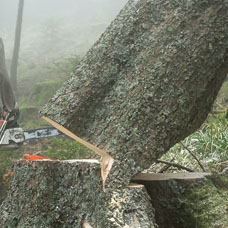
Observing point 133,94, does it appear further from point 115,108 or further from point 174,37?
point 174,37

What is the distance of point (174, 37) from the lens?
2410 mm

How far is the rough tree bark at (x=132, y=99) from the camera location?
2.30 metres

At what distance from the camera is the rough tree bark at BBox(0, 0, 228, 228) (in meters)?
2.30

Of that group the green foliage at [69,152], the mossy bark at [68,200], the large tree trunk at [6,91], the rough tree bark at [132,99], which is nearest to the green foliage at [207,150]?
the green foliage at [69,152]

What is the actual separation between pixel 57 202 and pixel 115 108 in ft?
2.58

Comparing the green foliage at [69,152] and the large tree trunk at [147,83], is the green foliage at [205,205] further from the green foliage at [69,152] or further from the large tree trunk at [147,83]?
the green foliage at [69,152]

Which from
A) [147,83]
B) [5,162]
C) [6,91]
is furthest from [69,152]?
[147,83]

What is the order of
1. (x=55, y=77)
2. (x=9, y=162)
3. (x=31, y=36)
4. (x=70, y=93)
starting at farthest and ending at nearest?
(x=31, y=36) → (x=55, y=77) → (x=9, y=162) → (x=70, y=93)

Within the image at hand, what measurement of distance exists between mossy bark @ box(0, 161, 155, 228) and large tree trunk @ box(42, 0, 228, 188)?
0.48 feet

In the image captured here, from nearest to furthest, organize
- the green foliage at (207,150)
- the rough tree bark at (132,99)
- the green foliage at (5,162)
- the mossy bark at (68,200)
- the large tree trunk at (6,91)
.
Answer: the mossy bark at (68,200) → the rough tree bark at (132,99) → the green foliage at (207,150) → the green foliage at (5,162) → the large tree trunk at (6,91)

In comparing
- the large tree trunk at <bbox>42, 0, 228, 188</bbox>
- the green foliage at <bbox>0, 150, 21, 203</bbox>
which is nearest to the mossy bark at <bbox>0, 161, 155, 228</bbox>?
the large tree trunk at <bbox>42, 0, 228, 188</bbox>

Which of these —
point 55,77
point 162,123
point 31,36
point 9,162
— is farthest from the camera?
point 31,36

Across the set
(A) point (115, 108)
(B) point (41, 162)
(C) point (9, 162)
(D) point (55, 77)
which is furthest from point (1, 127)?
(D) point (55, 77)

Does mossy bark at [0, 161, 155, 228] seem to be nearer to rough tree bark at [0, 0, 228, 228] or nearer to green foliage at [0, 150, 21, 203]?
rough tree bark at [0, 0, 228, 228]
